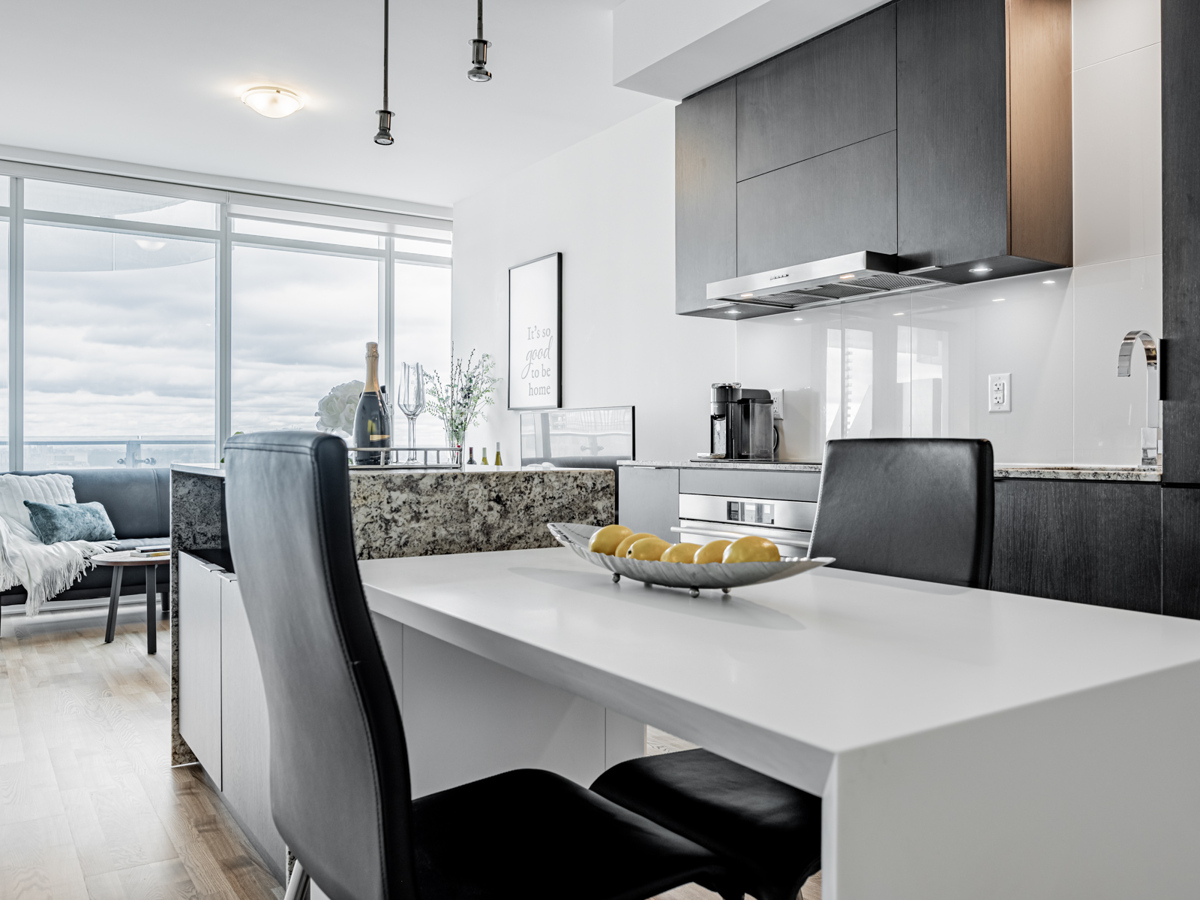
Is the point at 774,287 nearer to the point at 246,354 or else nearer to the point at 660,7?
the point at 660,7

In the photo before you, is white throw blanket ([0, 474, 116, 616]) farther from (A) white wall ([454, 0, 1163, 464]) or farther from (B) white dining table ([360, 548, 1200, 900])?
(B) white dining table ([360, 548, 1200, 900])

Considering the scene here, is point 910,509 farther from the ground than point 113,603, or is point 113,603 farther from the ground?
point 910,509

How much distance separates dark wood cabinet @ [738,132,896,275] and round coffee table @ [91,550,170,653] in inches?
118

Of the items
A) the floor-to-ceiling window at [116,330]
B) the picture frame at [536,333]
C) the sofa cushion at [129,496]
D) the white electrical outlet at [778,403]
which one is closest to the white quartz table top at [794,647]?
the white electrical outlet at [778,403]

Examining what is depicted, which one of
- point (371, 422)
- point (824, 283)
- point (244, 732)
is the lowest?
point (244, 732)

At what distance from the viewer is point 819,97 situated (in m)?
3.19

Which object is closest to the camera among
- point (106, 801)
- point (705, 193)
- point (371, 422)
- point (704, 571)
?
point (704, 571)

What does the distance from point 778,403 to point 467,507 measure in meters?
2.39

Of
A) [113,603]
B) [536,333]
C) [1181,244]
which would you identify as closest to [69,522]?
[113,603]

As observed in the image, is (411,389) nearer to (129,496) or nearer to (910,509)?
(910,509)

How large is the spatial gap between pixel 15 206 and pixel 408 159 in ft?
7.73

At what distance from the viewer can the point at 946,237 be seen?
2.77m

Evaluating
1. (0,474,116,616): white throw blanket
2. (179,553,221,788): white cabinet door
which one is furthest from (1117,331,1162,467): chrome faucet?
(0,474,116,616): white throw blanket

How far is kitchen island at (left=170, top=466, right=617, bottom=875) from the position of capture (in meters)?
1.72
